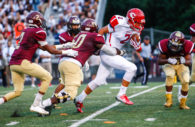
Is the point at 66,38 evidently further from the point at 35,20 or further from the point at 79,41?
the point at 35,20

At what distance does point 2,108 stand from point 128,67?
106 inches

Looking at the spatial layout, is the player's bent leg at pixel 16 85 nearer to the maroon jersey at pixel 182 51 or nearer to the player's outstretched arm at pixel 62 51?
the player's outstretched arm at pixel 62 51

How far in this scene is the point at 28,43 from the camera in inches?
283

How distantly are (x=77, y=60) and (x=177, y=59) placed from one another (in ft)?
6.31

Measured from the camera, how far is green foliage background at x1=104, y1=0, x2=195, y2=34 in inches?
1223

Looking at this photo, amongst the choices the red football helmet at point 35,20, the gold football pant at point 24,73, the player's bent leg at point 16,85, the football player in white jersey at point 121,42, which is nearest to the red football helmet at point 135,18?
the football player in white jersey at point 121,42

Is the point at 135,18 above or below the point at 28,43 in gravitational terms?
above

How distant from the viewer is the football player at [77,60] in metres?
7.13

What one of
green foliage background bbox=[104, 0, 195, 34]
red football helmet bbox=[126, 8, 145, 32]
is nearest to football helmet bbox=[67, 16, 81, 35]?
red football helmet bbox=[126, 8, 145, 32]

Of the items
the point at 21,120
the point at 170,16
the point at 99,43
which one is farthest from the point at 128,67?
the point at 170,16

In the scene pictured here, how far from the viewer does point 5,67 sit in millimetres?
16234

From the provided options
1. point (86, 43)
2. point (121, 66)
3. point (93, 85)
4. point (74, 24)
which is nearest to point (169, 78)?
point (121, 66)

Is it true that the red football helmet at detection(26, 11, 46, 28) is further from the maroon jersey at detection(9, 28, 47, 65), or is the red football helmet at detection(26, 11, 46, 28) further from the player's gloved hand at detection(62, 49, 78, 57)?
the player's gloved hand at detection(62, 49, 78, 57)

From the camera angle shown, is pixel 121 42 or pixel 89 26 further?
pixel 121 42
